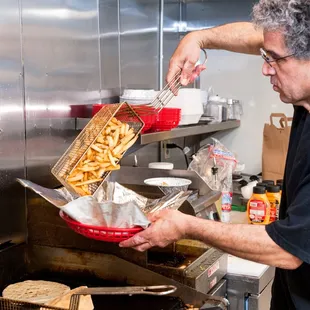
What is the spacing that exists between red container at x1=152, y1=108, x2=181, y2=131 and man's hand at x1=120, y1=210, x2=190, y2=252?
38.0 inches

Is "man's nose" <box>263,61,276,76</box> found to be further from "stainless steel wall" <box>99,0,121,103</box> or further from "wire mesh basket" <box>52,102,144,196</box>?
"stainless steel wall" <box>99,0,121,103</box>

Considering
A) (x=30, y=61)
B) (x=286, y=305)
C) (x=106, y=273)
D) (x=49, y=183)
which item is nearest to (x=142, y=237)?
(x=106, y=273)

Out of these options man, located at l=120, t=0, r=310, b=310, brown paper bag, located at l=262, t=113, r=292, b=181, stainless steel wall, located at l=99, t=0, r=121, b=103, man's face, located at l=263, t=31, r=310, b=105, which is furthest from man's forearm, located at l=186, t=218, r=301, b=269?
brown paper bag, located at l=262, t=113, r=292, b=181

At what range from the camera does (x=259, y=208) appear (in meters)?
2.33

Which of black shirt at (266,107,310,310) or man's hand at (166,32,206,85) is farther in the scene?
man's hand at (166,32,206,85)

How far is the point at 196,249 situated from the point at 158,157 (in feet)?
4.47

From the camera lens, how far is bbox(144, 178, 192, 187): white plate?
73.1 inches

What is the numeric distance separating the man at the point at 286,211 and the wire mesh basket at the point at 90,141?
11.5 inches

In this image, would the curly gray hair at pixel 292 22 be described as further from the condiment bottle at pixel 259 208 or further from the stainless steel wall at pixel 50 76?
the condiment bottle at pixel 259 208

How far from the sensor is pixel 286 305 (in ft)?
4.70

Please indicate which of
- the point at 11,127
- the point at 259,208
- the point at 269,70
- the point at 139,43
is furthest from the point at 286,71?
the point at 139,43

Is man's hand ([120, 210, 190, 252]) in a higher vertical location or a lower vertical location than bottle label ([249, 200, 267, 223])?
higher

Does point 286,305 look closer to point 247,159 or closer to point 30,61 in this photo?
point 30,61

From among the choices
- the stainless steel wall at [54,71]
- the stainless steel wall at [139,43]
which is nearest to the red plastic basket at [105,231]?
the stainless steel wall at [54,71]
